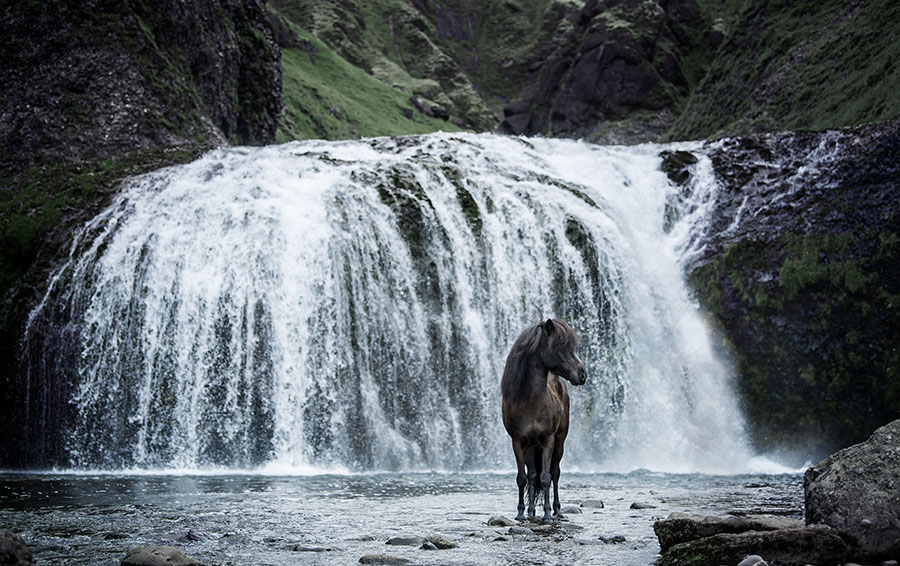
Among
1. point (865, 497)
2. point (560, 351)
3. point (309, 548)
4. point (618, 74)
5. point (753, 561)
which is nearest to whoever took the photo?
point (753, 561)

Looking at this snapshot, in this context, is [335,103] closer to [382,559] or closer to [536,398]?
[536,398]

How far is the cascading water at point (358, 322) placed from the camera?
2092 centimetres

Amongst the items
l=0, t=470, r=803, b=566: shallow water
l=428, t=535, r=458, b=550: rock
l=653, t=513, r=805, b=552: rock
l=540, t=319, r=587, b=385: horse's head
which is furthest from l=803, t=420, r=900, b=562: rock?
l=428, t=535, r=458, b=550: rock

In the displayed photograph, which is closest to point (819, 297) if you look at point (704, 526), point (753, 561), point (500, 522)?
point (500, 522)

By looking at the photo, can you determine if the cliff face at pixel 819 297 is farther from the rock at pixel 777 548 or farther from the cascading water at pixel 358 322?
the rock at pixel 777 548

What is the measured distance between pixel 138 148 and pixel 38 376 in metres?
11.3

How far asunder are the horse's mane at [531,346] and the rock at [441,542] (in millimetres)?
2099

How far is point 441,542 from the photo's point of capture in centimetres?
736

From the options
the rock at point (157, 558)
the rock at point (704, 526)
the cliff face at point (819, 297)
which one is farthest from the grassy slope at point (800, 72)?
the rock at point (157, 558)

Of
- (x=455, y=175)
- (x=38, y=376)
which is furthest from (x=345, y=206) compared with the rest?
(x=38, y=376)

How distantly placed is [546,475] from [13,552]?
521cm

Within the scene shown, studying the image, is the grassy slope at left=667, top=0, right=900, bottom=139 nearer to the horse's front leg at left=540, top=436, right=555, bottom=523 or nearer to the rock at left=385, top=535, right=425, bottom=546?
the horse's front leg at left=540, top=436, right=555, bottom=523

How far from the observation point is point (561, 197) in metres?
26.6

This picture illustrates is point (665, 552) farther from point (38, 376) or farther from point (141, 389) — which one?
point (38, 376)
